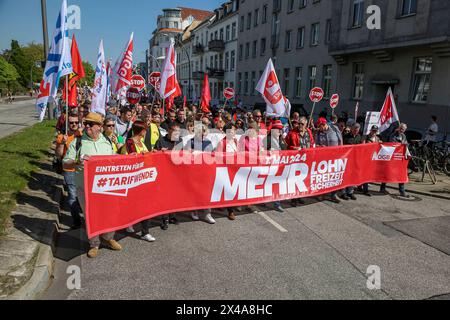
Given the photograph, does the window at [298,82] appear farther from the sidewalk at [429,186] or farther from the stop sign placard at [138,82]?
the sidewalk at [429,186]

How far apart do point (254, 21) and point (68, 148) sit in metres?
36.9

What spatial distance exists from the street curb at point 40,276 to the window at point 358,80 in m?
20.3

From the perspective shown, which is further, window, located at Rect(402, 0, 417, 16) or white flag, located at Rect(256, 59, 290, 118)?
window, located at Rect(402, 0, 417, 16)

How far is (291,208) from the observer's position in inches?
283

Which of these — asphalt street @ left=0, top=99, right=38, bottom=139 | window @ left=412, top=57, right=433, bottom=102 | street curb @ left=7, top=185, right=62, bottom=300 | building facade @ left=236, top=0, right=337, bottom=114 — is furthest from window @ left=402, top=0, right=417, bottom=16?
asphalt street @ left=0, top=99, right=38, bottom=139

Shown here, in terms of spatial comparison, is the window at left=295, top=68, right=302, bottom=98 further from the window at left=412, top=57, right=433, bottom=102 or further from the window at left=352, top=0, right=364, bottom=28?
the window at left=412, top=57, right=433, bottom=102

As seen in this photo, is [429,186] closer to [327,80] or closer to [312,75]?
[327,80]

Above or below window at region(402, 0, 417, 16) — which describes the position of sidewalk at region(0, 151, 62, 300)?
below

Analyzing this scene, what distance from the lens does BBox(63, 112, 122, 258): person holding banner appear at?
471cm

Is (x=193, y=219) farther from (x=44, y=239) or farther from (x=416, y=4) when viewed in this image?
(x=416, y=4)

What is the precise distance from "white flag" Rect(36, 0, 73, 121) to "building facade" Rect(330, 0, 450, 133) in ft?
48.2

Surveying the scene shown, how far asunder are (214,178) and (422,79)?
15.2 m

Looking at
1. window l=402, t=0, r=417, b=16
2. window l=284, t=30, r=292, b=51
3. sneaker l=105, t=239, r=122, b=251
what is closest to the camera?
sneaker l=105, t=239, r=122, b=251
